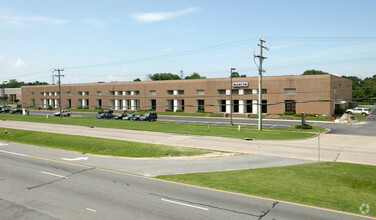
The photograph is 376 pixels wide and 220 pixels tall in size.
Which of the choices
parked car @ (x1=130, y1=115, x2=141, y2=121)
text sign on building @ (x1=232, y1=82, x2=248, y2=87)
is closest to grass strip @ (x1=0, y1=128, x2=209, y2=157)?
parked car @ (x1=130, y1=115, x2=141, y2=121)

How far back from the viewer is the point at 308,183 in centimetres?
1471

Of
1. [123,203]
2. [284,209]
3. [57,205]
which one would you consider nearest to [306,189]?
[284,209]

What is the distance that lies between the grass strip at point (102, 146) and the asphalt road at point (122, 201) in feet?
22.5

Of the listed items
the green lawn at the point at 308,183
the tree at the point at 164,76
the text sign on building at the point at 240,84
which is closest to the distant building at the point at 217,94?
the text sign on building at the point at 240,84

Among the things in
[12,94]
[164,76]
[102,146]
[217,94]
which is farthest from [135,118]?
[12,94]

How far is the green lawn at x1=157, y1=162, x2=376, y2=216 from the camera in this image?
486 inches

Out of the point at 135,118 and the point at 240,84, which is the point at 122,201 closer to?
the point at 135,118

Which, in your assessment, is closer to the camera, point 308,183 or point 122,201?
point 122,201

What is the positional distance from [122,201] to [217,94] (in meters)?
62.8

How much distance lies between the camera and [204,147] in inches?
1048

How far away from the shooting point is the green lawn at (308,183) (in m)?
12.3

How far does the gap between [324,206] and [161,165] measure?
10910 mm

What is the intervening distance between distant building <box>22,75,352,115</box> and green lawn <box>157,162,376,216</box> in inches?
1010

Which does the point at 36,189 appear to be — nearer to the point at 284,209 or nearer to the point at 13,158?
the point at 13,158
